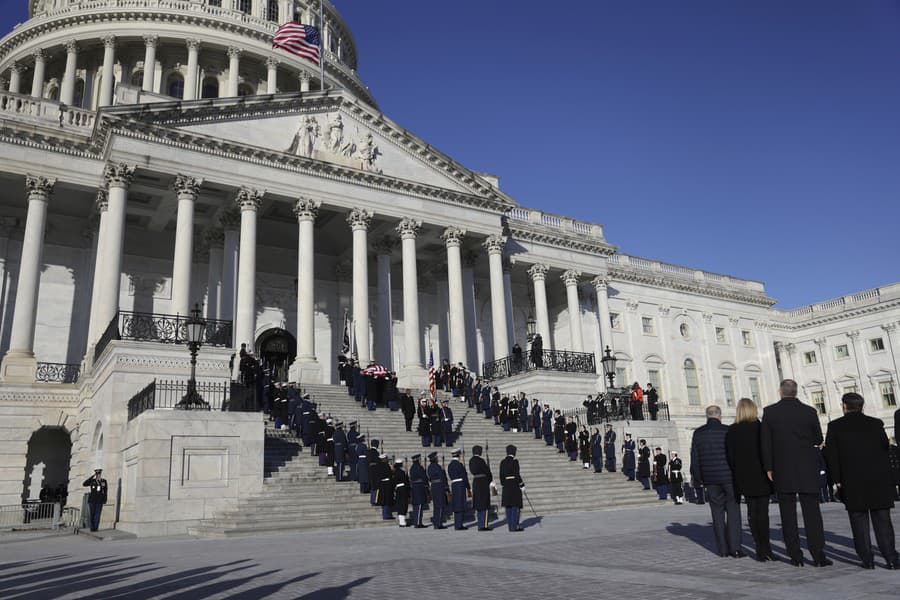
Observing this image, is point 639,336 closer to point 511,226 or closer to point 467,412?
point 511,226

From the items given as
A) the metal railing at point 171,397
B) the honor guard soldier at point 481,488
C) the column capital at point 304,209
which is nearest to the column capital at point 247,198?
the column capital at point 304,209

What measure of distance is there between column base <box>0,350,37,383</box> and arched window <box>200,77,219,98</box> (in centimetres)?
3008

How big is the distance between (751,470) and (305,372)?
2396cm

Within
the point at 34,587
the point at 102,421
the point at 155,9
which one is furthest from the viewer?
the point at 155,9

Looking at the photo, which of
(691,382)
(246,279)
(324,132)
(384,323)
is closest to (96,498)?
(246,279)

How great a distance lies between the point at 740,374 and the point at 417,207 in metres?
33.9

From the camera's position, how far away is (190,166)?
1201 inches

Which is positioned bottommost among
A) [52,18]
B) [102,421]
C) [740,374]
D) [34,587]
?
[34,587]

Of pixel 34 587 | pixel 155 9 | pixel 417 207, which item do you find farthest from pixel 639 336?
pixel 34 587

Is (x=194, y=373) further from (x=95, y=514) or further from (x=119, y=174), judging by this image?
(x=119, y=174)

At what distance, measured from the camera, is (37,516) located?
24.9 metres

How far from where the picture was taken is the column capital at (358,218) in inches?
1358

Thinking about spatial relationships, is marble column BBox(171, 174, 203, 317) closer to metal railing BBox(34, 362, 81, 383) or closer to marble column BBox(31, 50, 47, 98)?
metal railing BBox(34, 362, 81, 383)

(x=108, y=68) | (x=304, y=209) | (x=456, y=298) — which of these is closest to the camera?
(x=304, y=209)
